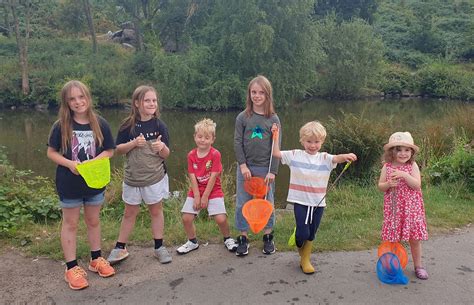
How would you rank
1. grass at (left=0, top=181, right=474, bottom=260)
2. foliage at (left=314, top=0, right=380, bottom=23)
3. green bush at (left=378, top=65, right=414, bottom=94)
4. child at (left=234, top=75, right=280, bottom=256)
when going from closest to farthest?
child at (left=234, top=75, right=280, bottom=256)
grass at (left=0, top=181, right=474, bottom=260)
green bush at (left=378, top=65, right=414, bottom=94)
foliage at (left=314, top=0, right=380, bottom=23)

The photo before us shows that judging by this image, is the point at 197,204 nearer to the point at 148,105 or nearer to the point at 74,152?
the point at 148,105

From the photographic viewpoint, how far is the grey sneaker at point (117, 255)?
4256 mm

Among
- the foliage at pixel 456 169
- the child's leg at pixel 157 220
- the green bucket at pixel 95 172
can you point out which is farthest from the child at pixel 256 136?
the foliage at pixel 456 169

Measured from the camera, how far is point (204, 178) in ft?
14.6

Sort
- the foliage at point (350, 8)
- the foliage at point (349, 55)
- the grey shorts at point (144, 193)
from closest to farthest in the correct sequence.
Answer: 1. the grey shorts at point (144, 193)
2. the foliage at point (349, 55)
3. the foliage at point (350, 8)

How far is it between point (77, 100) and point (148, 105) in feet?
2.03

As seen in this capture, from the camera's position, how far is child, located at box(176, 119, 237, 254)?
173 inches

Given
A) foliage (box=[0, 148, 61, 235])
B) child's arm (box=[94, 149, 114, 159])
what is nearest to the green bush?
foliage (box=[0, 148, 61, 235])

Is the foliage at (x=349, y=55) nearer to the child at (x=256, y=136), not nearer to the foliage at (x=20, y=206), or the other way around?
the foliage at (x=20, y=206)

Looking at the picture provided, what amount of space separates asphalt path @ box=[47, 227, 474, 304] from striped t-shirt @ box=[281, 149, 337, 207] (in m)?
0.68

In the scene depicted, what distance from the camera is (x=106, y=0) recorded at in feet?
122

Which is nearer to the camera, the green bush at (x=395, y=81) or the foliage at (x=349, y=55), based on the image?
the foliage at (x=349, y=55)

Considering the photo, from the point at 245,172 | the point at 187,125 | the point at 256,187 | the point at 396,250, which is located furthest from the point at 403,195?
the point at 187,125

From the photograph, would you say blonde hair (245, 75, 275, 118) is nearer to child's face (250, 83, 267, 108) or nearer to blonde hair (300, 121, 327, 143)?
child's face (250, 83, 267, 108)
